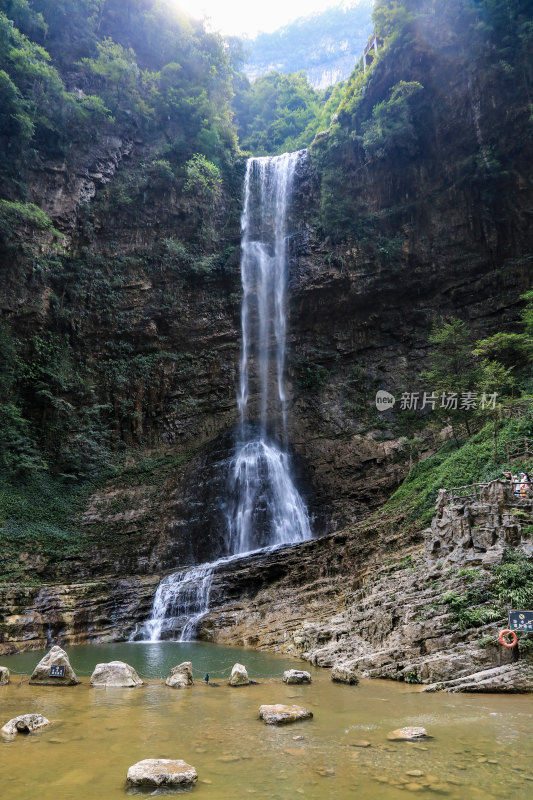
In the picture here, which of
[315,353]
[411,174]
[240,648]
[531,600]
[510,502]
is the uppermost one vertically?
[411,174]

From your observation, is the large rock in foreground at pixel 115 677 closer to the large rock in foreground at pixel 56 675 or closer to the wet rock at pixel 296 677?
the large rock in foreground at pixel 56 675

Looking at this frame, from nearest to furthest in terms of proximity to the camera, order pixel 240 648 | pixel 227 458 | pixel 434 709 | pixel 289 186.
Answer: pixel 434 709 < pixel 240 648 < pixel 227 458 < pixel 289 186

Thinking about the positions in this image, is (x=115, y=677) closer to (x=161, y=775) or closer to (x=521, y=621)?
(x=161, y=775)

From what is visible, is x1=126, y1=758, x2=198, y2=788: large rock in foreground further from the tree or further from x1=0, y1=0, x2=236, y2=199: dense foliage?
x1=0, y1=0, x2=236, y2=199: dense foliage

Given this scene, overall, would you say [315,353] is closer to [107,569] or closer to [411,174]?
[411,174]

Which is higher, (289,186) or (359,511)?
(289,186)

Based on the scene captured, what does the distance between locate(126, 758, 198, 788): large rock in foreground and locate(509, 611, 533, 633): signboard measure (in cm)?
427

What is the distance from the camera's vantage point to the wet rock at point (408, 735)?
4.40m

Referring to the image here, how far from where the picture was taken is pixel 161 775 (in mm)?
3490

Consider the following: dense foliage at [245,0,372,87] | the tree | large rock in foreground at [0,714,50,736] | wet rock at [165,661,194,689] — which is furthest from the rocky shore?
dense foliage at [245,0,372,87]

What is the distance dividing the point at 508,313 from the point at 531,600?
835 inches

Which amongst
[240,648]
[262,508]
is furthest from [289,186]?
[240,648]

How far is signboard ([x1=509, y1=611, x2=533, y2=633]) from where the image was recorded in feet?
20.0

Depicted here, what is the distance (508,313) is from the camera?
25.7 meters
